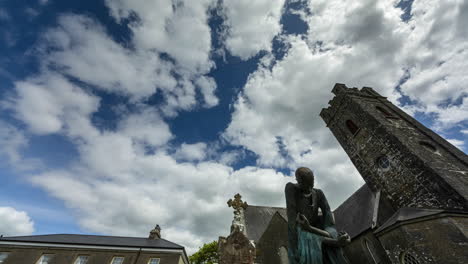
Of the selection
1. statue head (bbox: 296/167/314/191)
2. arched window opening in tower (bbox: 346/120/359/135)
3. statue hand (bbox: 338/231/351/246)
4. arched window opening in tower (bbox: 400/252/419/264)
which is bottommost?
statue hand (bbox: 338/231/351/246)

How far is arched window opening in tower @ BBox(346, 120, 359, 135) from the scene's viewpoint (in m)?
17.6

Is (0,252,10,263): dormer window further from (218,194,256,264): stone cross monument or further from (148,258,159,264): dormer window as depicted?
(218,194,256,264): stone cross monument

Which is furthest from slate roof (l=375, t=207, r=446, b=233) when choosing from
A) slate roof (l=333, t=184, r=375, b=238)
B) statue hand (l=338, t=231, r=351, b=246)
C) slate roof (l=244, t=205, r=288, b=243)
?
statue hand (l=338, t=231, r=351, b=246)

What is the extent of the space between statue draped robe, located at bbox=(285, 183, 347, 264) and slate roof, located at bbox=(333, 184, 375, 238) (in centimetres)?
1405

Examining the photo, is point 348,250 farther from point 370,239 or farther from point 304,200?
point 304,200

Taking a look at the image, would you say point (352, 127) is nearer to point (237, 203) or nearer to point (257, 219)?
point (257, 219)

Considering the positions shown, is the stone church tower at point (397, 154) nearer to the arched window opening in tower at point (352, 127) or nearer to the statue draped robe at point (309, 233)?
the arched window opening in tower at point (352, 127)

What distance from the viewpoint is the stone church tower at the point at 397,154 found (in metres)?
10.9

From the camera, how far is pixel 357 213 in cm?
1688

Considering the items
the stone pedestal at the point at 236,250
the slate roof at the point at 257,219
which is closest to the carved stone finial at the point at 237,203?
the stone pedestal at the point at 236,250

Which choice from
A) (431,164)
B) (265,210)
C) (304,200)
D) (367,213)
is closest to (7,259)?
(265,210)

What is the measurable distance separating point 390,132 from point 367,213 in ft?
21.2

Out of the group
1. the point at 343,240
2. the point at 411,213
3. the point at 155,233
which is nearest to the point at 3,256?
the point at 155,233

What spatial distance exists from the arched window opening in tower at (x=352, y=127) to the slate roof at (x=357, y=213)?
524 cm
